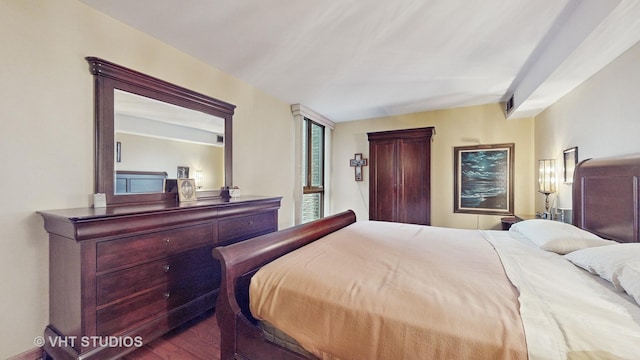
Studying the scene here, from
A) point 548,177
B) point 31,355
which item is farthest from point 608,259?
point 31,355

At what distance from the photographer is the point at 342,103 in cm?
403

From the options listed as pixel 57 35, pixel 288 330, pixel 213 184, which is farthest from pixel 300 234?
pixel 57 35

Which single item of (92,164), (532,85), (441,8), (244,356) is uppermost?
(441,8)

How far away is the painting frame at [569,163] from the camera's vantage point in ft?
8.20

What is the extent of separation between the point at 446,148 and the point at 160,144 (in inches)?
166

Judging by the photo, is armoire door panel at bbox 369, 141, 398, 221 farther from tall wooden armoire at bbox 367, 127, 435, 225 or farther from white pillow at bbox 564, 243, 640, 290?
white pillow at bbox 564, 243, 640, 290

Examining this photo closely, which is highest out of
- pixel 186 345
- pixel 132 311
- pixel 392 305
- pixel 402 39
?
pixel 402 39

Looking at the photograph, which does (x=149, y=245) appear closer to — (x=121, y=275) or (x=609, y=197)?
(x=121, y=275)

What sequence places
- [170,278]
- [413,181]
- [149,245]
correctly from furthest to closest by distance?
[413,181], [170,278], [149,245]

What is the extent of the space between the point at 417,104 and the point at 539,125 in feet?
5.65

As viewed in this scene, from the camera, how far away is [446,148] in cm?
429

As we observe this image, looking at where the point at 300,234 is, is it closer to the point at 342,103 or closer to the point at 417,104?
the point at 342,103

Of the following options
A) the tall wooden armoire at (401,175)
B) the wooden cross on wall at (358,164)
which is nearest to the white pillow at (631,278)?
the tall wooden armoire at (401,175)

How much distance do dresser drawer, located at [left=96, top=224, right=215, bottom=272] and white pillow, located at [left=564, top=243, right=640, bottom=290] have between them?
251 cm
